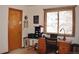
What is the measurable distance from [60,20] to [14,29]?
0.74 m

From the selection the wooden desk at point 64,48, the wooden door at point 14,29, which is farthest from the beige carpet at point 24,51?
the wooden desk at point 64,48

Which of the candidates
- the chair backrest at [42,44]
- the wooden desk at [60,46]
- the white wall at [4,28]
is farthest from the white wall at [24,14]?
the chair backrest at [42,44]

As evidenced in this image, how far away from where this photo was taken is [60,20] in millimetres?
2033

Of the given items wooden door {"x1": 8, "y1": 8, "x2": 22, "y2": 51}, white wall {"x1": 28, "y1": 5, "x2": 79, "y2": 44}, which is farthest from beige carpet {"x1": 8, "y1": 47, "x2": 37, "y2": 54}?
white wall {"x1": 28, "y1": 5, "x2": 79, "y2": 44}

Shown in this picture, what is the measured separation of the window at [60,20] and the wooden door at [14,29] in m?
0.43

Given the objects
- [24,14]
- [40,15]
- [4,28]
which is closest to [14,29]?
[4,28]

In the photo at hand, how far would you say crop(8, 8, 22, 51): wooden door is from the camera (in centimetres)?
201

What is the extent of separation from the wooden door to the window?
0.43m

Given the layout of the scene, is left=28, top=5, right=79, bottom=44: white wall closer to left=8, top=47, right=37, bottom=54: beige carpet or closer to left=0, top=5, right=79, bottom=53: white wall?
left=0, top=5, right=79, bottom=53: white wall

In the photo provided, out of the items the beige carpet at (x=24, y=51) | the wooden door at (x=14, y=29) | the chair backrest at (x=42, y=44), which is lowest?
the beige carpet at (x=24, y=51)

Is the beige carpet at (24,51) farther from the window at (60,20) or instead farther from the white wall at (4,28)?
the window at (60,20)

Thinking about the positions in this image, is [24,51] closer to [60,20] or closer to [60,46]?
→ [60,46]

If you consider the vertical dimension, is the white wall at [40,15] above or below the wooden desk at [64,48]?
above

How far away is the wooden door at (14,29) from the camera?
6.59ft
